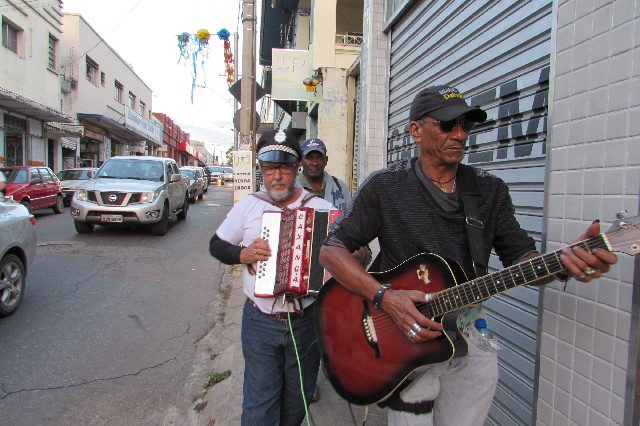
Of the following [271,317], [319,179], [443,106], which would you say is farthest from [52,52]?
[443,106]

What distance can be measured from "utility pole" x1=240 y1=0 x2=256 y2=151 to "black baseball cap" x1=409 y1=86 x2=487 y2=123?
6324 millimetres

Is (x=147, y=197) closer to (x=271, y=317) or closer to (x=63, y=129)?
(x=271, y=317)

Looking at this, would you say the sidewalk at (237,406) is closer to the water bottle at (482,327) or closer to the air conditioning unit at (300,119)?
the water bottle at (482,327)

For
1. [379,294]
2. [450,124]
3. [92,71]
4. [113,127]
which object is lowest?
[379,294]

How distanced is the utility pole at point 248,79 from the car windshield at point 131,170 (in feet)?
14.2

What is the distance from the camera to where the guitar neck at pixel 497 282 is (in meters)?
1.69

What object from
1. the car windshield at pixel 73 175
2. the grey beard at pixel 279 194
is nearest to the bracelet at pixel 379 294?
the grey beard at pixel 279 194

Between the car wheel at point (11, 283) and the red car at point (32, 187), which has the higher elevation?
the red car at point (32, 187)

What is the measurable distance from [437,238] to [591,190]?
0.68 metres

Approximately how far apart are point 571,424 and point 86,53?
102 ft

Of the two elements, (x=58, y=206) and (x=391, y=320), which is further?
(x=58, y=206)

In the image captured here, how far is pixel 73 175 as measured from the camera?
18.5 meters

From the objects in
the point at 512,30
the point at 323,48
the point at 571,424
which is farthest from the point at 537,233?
the point at 323,48

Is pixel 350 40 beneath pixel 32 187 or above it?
above
